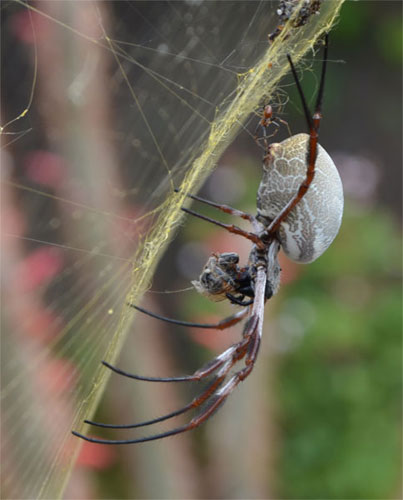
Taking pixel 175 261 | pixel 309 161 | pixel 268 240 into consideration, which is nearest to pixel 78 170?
pixel 268 240

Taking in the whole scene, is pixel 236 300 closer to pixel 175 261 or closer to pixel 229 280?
pixel 229 280

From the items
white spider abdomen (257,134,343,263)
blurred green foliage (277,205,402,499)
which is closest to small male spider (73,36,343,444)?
white spider abdomen (257,134,343,263)

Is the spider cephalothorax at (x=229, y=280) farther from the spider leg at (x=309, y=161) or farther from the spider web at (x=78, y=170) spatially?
the spider web at (x=78, y=170)

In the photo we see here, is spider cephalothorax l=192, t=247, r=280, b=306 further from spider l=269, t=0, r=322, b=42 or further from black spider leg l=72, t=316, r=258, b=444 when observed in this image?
spider l=269, t=0, r=322, b=42

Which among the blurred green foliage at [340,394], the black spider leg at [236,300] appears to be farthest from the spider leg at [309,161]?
the blurred green foliage at [340,394]

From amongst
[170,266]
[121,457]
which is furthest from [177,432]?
[170,266]
